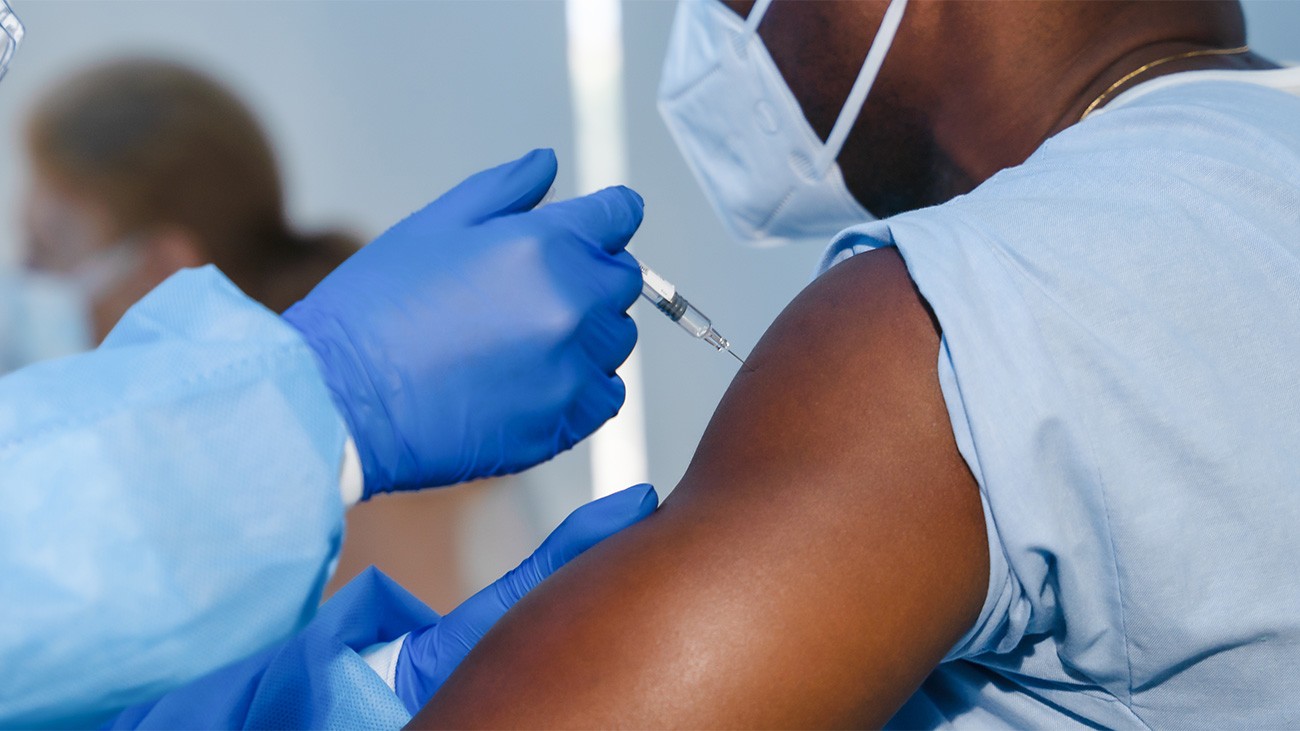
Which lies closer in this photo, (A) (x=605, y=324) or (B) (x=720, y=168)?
(A) (x=605, y=324)

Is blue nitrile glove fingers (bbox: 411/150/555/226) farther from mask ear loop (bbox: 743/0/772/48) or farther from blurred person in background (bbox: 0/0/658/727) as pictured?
mask ear loop (bbox: 743/0/772/48)

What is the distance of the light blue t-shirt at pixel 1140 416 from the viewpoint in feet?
1.92

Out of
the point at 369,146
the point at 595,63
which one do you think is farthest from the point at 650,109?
the point at 369,146

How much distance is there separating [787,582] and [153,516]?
14.3 inches

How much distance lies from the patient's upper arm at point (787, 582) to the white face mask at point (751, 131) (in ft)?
1.78

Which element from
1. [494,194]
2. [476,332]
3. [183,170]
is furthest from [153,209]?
[476,332]

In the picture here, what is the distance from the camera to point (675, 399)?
213 centimetres

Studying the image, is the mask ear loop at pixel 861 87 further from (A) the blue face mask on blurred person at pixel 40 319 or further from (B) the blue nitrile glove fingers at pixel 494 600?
(A) the blue face mask on blurred person at pixel 40 319

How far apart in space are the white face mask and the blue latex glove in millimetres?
538

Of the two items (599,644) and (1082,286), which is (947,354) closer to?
(1082,286)

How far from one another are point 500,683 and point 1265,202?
1.98 ft

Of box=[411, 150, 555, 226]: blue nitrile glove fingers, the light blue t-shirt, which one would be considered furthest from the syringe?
the light blue t-shirt

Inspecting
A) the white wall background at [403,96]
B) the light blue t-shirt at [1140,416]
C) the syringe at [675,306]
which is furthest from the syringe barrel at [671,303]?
the white wall background at [403,96]

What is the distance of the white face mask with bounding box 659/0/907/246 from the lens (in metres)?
1.16
